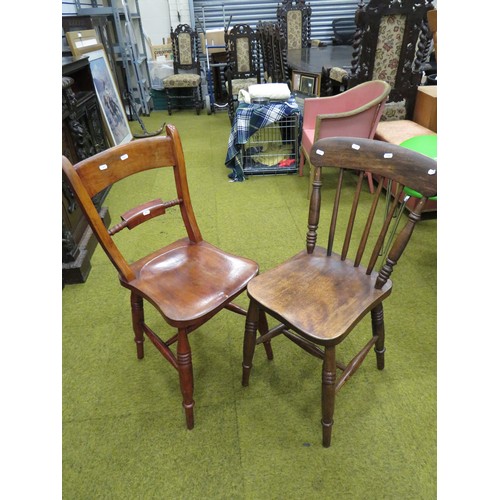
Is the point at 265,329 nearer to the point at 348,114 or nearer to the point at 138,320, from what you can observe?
the point at 138,320

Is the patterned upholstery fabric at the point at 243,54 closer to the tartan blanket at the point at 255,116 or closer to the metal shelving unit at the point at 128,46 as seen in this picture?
the metal shelving unit at the point at 128,46

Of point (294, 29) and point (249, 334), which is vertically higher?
point (294, 29)

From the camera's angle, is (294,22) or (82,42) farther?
(294,22)

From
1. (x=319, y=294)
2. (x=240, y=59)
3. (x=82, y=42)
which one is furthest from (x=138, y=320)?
(x=240, y=59)

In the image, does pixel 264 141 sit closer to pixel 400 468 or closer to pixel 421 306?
pixel 421 306

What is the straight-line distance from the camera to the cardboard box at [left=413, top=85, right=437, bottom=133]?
2545 mm

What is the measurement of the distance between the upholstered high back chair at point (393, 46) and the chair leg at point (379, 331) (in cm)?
202

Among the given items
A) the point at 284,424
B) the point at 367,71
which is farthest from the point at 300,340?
the point at 367,71

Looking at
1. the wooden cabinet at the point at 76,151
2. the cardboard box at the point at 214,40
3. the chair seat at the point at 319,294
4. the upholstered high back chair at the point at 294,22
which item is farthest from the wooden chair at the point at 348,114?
the cardboard box at the point at 214,40

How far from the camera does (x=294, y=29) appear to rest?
5.14 metres

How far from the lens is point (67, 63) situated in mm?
2467

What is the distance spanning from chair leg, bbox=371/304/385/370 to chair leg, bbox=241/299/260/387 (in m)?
0.43

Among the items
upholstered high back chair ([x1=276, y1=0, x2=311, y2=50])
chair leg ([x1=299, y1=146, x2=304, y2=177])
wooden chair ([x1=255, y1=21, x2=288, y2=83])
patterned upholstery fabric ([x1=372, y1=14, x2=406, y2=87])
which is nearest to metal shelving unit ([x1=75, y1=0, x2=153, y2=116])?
wooden chair ([x1=255, y1=21, x2=288, y2=83])

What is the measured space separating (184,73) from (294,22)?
71.5 inches
